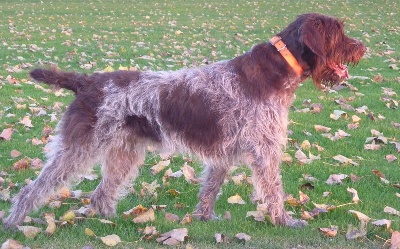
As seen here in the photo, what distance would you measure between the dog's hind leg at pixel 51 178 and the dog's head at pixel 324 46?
7.23 feet

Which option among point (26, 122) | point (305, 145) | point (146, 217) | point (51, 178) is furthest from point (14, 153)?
point (305, 145)

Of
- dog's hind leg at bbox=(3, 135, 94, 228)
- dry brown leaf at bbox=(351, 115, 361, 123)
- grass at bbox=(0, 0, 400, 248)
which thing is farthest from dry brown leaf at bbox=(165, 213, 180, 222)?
dry brown leaf at bbox=(351, 115, 361, 123)

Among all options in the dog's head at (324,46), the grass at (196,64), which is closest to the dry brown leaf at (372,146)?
the grass at (196,64)

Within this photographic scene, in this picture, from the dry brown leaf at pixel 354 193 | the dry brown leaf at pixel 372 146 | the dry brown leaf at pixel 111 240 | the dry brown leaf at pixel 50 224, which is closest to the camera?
the dry brown leaf at pixel 111 240

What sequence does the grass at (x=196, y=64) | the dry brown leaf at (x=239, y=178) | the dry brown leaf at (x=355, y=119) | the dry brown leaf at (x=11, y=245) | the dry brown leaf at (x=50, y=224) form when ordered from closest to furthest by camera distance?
the dry brown leaf at (x=11, y=245)
the dry brown leaf at (x=50, y=224)
the grass at (x=196, y=64)
the dry brown leaf at (x=239, y=178)
the dry brown leaf at (x=355, y=119)

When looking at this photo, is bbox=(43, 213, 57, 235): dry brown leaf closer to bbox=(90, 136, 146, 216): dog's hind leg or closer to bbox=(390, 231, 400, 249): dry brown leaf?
bbox=(90, 136, 146, 216): dog's hind leg

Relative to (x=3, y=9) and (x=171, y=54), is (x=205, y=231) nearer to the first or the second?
(x=171, y=54)

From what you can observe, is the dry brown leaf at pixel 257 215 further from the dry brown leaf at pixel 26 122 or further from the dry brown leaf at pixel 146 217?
the dry brown leaf at pixel 26 122

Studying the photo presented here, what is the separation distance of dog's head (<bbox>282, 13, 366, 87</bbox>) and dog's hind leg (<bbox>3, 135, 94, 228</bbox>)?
2203 mm

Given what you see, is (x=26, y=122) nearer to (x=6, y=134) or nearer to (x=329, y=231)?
(x=6, y=134)

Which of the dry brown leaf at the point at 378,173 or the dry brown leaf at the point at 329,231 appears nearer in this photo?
the dry brown leaf at the point at 329,231

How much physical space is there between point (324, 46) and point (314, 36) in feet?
0.55

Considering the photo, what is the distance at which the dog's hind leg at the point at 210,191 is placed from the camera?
19.5ft

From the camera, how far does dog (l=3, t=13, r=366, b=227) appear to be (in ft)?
18.2
